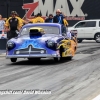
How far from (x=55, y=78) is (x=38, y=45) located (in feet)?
10.5

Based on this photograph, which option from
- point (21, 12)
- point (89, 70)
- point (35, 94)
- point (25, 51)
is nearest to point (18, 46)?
point (25, 51)

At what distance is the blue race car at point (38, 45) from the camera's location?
1438 centimetres

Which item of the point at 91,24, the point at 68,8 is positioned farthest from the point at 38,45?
the point at 68,8

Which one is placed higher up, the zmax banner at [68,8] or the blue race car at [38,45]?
the zmax banner at [68,8]

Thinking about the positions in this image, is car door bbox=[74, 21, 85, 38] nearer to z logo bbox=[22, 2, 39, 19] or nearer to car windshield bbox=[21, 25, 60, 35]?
z logo bbox=[22, 2, 39, 19]

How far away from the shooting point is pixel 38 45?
566 inches

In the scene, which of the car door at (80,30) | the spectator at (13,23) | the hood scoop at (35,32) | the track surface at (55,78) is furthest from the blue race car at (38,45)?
the car door at (80,30)

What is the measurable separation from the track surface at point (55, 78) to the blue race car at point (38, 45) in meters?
0.34

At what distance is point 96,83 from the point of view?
413 inches

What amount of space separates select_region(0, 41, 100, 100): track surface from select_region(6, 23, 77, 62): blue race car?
1.11 ft

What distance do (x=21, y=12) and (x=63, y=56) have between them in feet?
88.8

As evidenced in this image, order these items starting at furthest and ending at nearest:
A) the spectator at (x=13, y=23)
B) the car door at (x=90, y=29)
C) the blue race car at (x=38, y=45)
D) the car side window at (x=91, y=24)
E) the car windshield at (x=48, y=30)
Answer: the car side window at (x=91, y=24) → the car door at (x=90, y=29) → the spectator at (x=13, y=23) → the car windshield at (x=48, y=30) → the blue race car at (x=38, y=45)

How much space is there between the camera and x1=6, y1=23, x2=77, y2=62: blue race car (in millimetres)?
14375

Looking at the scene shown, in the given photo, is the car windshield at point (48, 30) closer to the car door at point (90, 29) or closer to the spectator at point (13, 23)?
the spectator at point (13, 23)
